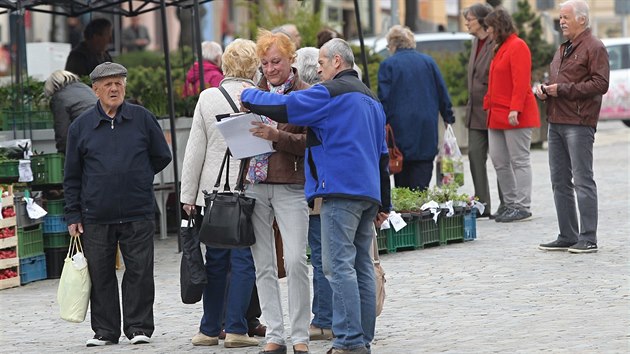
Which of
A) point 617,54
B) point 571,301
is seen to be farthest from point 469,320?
point 617,54

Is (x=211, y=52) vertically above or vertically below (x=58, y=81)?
above

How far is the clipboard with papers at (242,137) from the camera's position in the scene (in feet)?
26.2

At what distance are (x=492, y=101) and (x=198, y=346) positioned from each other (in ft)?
20.6

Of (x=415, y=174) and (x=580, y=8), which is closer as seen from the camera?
(x=580, y=8)

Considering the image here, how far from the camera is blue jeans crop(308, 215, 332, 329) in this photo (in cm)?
848

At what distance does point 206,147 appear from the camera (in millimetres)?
8633

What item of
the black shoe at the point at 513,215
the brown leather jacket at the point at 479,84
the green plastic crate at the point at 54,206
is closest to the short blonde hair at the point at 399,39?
the brown leather jacket at the point at 479,84

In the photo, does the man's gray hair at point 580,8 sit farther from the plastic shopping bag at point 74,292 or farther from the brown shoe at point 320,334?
the plastic shopping bag at point 74,292

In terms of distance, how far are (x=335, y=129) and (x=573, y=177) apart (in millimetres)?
4523

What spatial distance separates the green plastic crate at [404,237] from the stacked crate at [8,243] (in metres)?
3.04

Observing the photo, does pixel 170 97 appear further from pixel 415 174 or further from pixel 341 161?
pixel 341 161

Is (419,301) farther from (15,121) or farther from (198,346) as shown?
(15,121)

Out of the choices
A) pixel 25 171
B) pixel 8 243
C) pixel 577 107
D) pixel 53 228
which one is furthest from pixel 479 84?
pixel 8 243

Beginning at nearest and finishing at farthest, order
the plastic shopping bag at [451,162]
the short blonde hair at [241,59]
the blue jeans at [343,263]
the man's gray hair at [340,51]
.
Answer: the blue jeans at [343,263]
the man's gray hair at [340,51]
the short blonde hair at [241,59]
the plastic shopping bag at [451,162]
